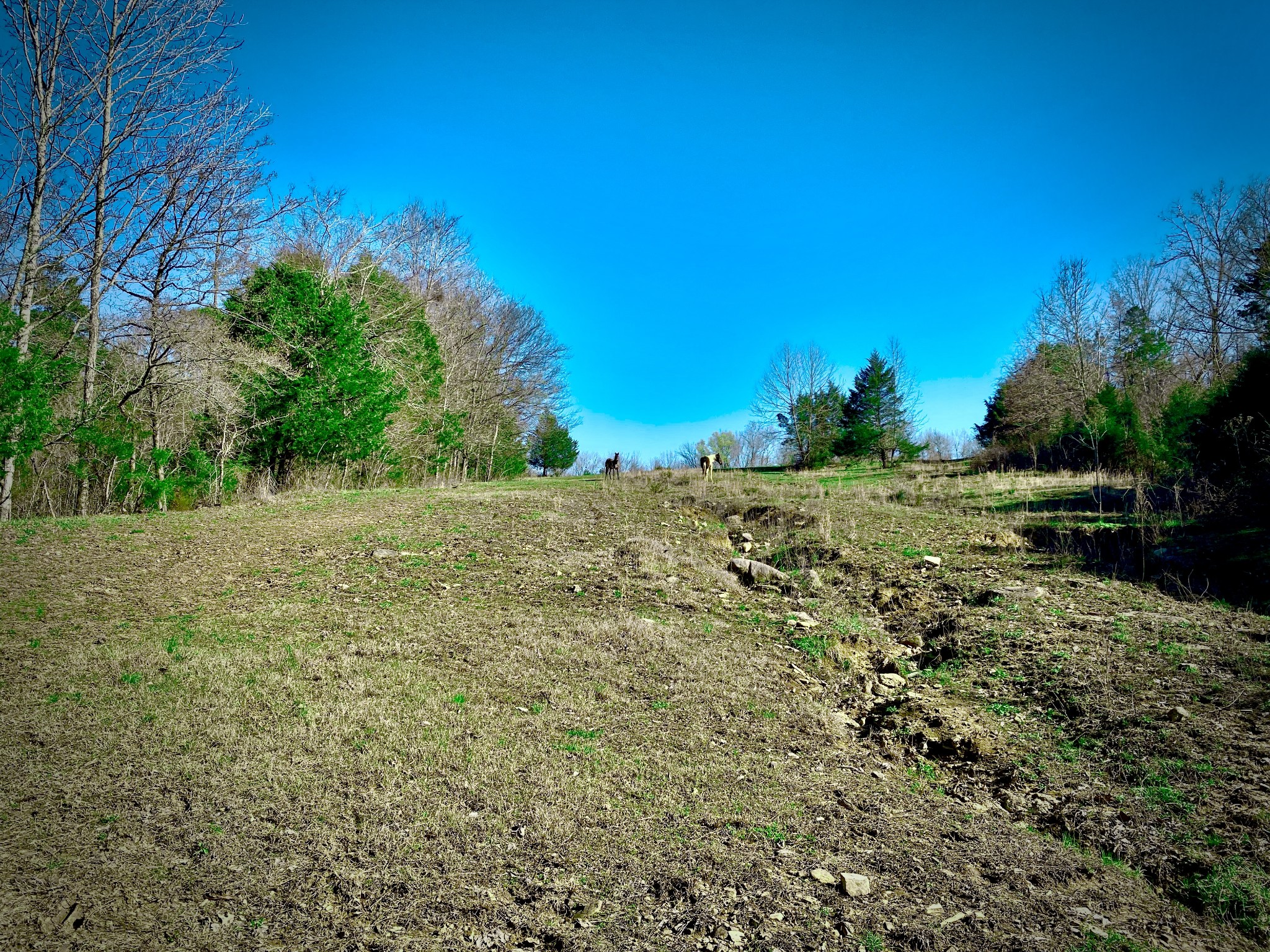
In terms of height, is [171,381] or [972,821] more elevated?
[171,381]

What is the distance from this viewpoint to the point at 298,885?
3.22m

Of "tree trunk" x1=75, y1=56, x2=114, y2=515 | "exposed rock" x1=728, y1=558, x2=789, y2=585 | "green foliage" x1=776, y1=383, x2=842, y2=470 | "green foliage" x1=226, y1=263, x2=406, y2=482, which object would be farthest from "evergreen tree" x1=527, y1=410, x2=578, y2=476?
"exposed rock" x1=728, y1=558, x2=789, y2=585

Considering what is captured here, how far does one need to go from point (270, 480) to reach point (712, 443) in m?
28.7

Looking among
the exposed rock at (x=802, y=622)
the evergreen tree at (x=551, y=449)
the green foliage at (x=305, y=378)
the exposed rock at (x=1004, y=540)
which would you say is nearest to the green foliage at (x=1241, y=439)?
the exposed rock at (x=1004, y=540)

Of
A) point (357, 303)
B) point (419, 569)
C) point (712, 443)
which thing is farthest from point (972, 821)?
point (712, 443)

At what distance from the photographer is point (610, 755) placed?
479cm

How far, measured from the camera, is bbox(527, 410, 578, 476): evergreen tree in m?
46.8

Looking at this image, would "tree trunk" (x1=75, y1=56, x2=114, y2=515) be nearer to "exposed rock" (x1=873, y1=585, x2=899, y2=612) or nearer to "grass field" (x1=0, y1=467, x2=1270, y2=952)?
"grass field" (x1=0, y1=467, x2=1270, y2=952)

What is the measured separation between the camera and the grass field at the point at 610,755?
317 cm

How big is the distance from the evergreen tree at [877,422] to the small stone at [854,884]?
35956mm

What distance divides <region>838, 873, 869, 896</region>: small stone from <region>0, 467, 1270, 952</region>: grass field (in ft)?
0.13

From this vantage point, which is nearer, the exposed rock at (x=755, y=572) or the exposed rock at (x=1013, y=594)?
the exposed rock at (x=1013, y=594)

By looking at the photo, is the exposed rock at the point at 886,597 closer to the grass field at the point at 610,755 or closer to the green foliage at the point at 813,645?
the grass field at the point at 610,755

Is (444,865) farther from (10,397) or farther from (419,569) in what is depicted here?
(10,397)
